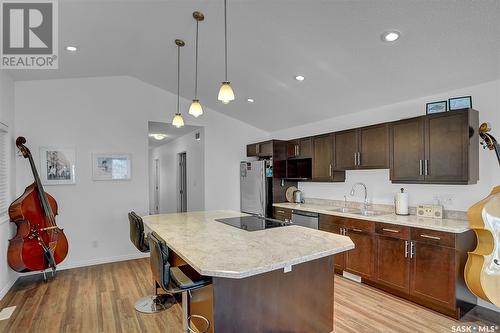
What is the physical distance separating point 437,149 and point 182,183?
232 inches

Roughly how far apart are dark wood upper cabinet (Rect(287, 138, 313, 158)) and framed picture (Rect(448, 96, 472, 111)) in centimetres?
206

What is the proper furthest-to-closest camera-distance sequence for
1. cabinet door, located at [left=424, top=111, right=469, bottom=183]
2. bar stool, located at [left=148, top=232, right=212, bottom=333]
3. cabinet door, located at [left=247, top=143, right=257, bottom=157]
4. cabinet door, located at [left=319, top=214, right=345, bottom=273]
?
cabinet door, located at [left=247, top=143, right=257, bottom=157] → cabinet door, located at [left=319, top=214, right=345, bottom=273] → cabinet door, located at [left=424, top=111, right=469, bottom=183] → bar stool, located at [left=148, top=232, right=212, bottom=333]

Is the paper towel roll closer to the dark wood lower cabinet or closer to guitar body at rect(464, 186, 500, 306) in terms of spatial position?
the dark wood lower cabinet

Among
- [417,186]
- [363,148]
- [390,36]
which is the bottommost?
[417,186]

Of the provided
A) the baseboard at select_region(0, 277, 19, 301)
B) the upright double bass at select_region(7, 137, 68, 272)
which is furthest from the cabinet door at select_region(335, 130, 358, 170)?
the baseboard at select_region(0, 277, 19, 301)

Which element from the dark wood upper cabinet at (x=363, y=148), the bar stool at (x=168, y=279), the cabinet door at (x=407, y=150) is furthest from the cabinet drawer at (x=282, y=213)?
the bar stool at (x=168, y=279)

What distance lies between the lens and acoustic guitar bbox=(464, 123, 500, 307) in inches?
94.2

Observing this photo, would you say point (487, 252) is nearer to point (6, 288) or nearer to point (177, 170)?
point (6, 288)

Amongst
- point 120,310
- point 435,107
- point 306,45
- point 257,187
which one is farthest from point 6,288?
point 435,107

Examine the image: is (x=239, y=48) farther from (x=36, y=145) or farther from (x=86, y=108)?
(x=36, y=145)

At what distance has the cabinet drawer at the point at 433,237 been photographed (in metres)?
2.64

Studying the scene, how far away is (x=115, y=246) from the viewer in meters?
4.53

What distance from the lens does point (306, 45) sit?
288cm

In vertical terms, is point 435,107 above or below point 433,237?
above
